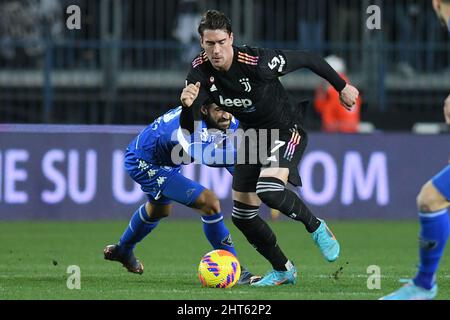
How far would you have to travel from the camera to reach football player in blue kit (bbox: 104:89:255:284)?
31.7ft

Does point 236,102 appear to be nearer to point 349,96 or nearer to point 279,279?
point 349,96

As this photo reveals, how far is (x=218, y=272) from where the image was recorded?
8898mm

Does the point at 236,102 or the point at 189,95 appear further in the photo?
the point at 236,102

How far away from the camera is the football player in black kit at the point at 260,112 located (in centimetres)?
883

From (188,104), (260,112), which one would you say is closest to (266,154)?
(260,112)

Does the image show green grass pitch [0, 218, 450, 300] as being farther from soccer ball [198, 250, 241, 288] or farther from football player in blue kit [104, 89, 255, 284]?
football player in blue kit [104, 89, 255, 284]

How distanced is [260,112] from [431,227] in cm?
236

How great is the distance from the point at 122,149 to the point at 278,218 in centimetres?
248

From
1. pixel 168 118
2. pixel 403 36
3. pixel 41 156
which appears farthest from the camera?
pixel 403 36

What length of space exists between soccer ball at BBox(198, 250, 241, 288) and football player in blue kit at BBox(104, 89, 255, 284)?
37 centimetres

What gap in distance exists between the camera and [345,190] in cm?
1653

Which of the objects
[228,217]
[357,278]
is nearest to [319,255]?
[357,278]

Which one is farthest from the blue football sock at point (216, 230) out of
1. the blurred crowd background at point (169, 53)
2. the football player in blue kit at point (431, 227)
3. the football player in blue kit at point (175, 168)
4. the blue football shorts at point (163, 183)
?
the blurred crowd background at point (169, 53)

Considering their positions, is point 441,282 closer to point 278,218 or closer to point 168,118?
point 168,118
